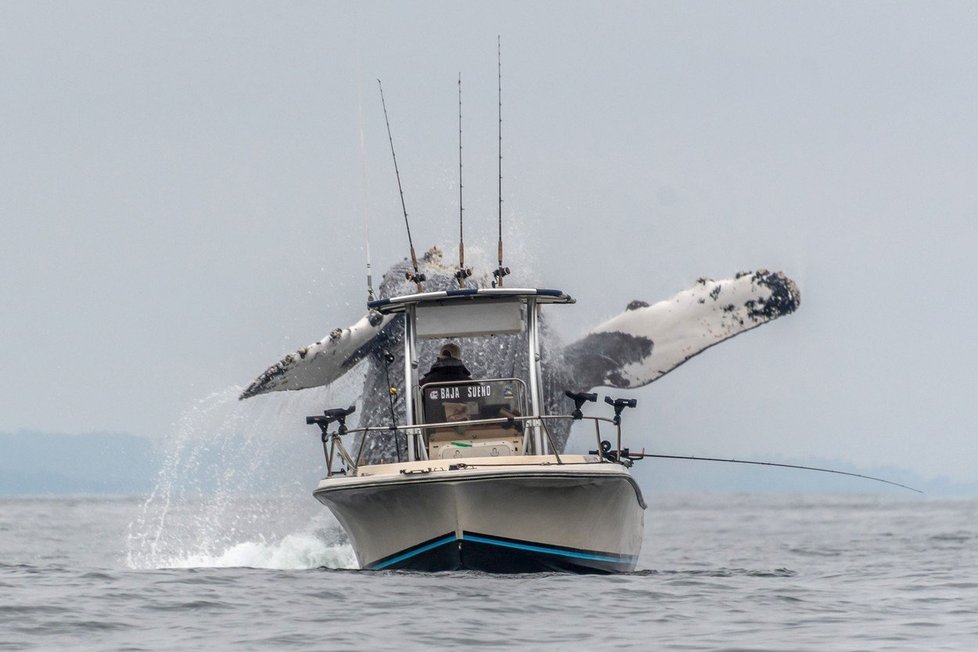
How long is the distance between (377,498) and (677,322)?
260 inches

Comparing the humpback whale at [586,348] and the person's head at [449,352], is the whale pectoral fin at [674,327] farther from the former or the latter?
the person's head at [449,352]

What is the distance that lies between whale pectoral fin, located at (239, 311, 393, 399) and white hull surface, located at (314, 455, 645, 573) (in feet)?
11.1

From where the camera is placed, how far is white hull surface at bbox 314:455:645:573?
48.1ft

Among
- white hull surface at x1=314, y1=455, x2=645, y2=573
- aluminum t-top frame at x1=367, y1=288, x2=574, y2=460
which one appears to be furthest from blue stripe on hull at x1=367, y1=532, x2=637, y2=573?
aluminum t-top frame at x1=367, y1=288, x2=574, y2=460

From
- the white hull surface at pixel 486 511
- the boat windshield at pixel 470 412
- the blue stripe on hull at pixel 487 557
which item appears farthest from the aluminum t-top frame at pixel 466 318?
the blue stripe on hull at pixel 487 557

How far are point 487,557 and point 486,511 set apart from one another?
51 cm

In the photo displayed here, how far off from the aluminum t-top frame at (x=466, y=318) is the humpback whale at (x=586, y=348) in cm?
234

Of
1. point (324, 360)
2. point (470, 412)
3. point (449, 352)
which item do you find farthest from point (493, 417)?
point (324, 360)

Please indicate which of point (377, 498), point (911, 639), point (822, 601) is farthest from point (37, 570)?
point (911, 639)

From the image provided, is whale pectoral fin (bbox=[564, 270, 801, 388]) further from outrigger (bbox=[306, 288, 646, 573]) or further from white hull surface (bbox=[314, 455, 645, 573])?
white hull surface (bbox=[314, 455, 645, 573])

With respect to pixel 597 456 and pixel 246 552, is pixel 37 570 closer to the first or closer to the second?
pixel 246 552

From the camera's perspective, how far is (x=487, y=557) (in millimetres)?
14938

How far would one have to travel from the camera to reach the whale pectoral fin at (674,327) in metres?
20.0

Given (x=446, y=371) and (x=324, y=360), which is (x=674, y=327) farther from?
(x=324, y=360)
